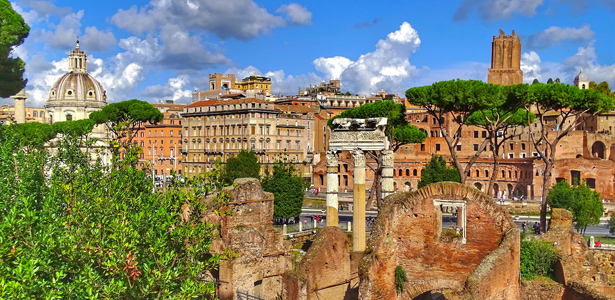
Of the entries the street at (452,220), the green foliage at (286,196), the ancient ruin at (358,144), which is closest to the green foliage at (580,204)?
the street at (452,220)

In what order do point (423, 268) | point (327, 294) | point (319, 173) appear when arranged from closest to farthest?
point (423, 268), point (327, 294), point (319, 173)

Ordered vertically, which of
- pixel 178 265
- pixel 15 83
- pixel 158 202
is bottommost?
pixel 178 265

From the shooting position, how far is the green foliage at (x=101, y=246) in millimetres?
6758

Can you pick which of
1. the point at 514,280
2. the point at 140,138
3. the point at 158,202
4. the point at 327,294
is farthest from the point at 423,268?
the point at 140,138

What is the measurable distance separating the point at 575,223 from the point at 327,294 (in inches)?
726

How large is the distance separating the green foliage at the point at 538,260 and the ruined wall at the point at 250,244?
20.1ft

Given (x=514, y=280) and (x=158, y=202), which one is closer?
(x=158, y=202)

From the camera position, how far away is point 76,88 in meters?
A: 66.4

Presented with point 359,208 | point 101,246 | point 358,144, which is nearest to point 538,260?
point 359,208

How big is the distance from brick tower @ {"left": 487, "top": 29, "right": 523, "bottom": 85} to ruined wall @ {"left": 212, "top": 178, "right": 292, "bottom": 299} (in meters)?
58.6

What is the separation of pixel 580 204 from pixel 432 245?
1836cm

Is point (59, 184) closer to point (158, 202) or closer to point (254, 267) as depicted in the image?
point (158, 202)

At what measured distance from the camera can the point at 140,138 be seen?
70188 mm

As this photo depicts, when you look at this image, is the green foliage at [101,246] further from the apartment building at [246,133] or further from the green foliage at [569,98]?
the apartment building at [246,133]
